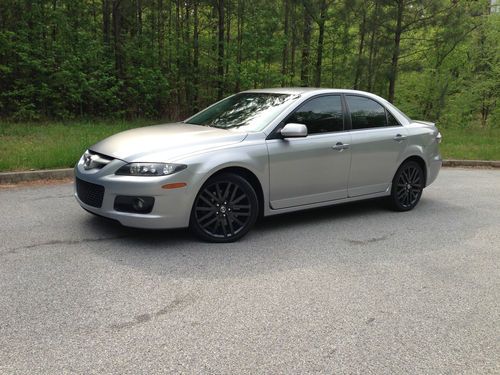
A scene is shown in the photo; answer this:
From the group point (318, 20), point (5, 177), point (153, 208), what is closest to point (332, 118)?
point (153, 208)

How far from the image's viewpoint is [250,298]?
377 cm

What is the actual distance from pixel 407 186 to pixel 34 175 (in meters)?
5.69

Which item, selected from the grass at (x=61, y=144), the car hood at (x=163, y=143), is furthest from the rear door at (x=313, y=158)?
the grass at (x=61, y=144)

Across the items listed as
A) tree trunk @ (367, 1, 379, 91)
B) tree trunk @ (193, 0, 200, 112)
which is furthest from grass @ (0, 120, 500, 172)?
tree trunk @ (367, 1, 379, 91)

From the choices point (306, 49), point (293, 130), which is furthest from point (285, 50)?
point (293, 130)

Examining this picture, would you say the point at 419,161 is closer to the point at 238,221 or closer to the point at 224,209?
the point at 238,221

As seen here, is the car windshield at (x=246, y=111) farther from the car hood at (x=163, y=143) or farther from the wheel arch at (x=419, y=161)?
the wheel arch at (x=419, y=161)

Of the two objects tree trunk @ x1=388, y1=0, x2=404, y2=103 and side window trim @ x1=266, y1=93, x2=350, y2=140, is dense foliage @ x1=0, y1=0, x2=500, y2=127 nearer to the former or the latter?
tree trunk @ x1=388, y1=0, x2=404, y2=103

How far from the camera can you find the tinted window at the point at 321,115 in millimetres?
5742

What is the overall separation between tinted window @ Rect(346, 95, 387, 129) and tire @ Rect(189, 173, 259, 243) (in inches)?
75.4

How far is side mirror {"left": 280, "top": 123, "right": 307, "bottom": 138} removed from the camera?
17.3 ft

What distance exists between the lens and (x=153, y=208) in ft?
15.3

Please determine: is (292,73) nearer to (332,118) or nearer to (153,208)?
(332,118)

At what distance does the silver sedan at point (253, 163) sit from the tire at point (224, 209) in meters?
0.01
